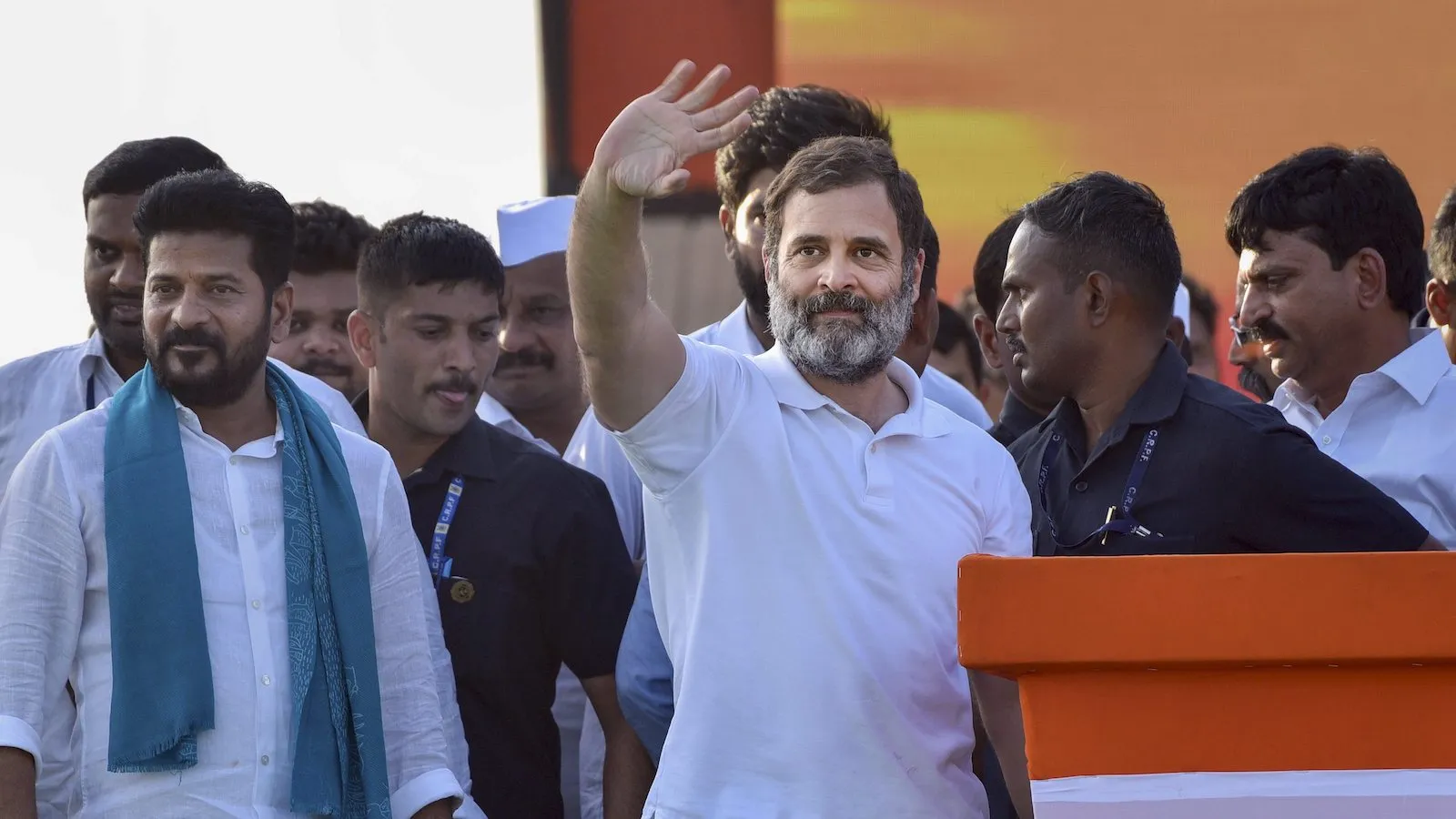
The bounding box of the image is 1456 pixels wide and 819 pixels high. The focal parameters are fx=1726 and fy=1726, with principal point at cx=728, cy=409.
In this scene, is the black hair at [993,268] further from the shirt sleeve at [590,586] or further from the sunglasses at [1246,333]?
the shirt sleeve at [590,586]

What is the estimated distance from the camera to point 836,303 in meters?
2.98

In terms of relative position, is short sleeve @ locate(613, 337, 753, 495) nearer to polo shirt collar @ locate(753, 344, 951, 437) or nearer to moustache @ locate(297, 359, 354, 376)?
polo shirt collar @ locate(753, 344, 951, 437)

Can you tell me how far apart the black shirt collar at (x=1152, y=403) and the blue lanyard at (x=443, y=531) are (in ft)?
4.64

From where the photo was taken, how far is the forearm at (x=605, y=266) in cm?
273

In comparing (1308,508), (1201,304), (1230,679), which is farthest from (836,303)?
(1201,304)

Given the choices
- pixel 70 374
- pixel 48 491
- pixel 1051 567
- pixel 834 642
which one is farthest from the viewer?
pixel 70 374

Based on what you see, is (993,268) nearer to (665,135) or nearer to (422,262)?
(422,262)

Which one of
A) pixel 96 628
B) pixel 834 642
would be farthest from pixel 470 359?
pixel 834 642

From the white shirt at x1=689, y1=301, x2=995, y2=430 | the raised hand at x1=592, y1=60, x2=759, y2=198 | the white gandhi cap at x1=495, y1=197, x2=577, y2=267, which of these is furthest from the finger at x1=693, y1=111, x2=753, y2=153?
the white gandhi cap at x1=495, y1=197, x2=577, y2=267

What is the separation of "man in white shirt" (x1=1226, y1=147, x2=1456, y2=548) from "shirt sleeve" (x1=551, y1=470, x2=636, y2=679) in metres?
1.45

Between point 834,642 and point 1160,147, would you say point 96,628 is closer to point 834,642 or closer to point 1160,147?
point 834,642

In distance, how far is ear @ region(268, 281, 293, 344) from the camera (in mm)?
3401

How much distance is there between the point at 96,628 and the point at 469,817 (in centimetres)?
87

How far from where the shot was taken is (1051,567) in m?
2.37
